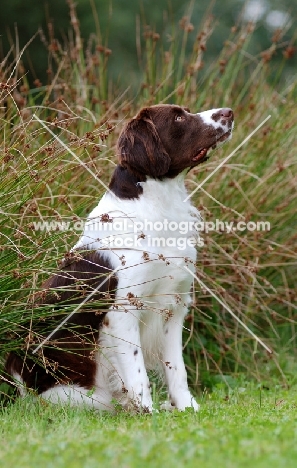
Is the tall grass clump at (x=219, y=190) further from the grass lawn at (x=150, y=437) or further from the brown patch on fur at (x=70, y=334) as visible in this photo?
the grass lawn at (x=150, y=437)

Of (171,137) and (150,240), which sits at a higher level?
(171,137)

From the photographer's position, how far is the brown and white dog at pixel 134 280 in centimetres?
424

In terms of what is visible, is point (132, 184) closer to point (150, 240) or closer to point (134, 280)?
point (150, 240)

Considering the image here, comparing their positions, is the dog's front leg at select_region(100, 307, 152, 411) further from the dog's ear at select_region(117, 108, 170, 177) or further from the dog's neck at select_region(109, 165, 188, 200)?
the dog's ear at select_region(117, 108, 170, 177)

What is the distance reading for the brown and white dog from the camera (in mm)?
4242

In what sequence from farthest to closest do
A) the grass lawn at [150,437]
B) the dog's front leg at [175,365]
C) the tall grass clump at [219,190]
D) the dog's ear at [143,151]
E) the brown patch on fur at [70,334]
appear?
1. the tall grass clump at [219,190]
2. the dog's front leg at [175,365]
3. the dog's ear at [143,151]
4. the brown patch on fur at [70,334]
5. the grass lawn at [150,437]

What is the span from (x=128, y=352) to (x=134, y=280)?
40cm

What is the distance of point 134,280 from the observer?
4230 mm

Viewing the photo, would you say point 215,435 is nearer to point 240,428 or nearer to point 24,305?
point 240,428

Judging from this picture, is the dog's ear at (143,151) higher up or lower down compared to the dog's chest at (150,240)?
higher up

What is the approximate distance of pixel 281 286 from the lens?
6324 millimetres

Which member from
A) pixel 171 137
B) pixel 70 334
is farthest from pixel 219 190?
pixel 70 334

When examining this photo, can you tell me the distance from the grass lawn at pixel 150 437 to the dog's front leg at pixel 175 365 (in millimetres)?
270

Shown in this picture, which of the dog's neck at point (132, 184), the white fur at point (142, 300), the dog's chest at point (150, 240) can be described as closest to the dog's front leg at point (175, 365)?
the white fur at point (142, 300)
